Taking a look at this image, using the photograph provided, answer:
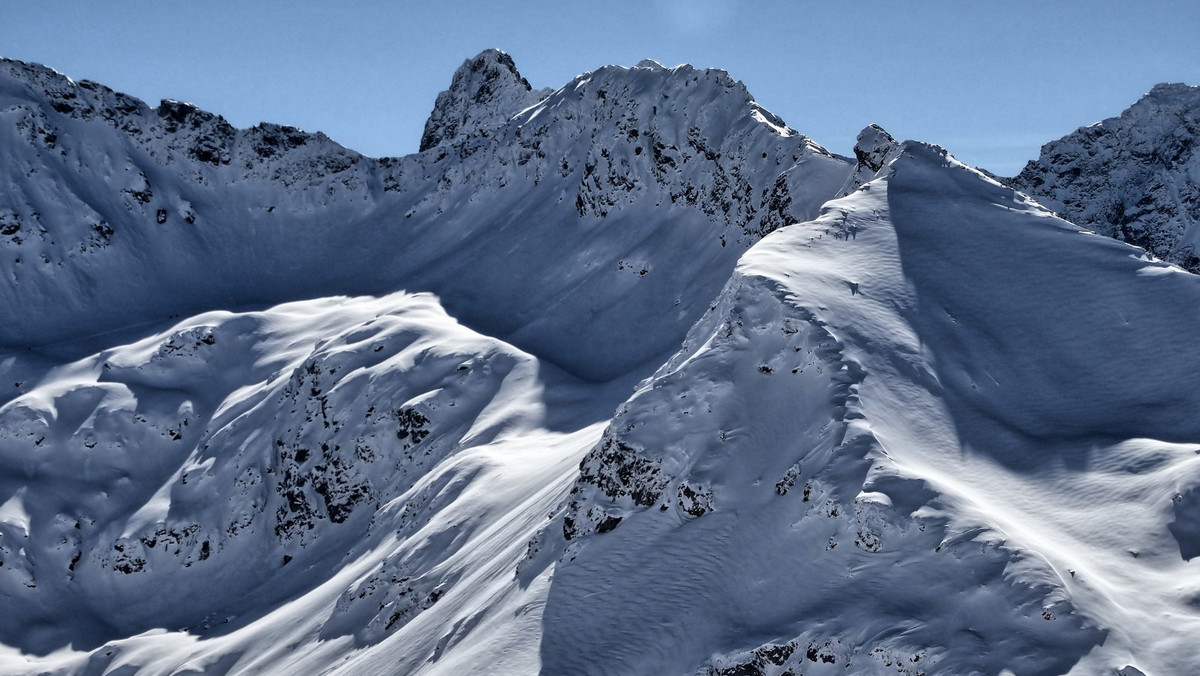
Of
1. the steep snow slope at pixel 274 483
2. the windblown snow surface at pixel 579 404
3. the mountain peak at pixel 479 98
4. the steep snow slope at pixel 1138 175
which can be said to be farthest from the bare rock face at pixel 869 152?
the steep snow slope at pixel 1138 175

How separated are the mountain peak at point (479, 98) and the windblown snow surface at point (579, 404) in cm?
121

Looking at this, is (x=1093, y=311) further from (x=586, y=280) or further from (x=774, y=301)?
(x=586, y=280)

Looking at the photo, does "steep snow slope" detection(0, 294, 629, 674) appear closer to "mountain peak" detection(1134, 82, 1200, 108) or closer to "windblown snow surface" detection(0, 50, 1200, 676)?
"windblown snow surface" detection(0, 50, 1200, 676)

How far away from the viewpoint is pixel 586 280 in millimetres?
61562

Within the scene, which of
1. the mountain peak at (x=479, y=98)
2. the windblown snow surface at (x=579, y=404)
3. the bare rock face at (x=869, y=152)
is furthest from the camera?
the mountain peak at (x=479, y=98)

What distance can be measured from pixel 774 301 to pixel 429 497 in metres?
21.7

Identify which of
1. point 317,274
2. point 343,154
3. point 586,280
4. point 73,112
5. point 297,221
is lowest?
point 586,280

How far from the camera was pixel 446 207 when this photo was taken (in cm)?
8075

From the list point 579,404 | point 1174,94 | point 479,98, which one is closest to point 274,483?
point 579,404

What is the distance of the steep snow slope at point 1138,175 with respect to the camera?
342 feet

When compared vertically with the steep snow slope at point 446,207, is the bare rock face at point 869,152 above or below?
below

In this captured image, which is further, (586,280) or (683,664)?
(586,280)

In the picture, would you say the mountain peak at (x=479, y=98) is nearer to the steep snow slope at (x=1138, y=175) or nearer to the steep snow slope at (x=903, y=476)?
the steep snow slope at (x=1138, y=175)

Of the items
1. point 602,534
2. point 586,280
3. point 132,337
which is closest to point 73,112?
point 132,337
